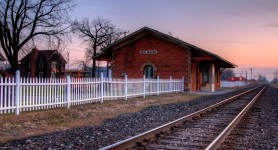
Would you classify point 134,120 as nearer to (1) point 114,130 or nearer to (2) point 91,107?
(1) point 114,130

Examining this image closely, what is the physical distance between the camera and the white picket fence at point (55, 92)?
39.5 ft

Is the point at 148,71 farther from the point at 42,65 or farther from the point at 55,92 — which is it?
the point at 42,65

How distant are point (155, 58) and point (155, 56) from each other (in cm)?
19

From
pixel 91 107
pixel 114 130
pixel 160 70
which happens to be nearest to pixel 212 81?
pixel 160 70

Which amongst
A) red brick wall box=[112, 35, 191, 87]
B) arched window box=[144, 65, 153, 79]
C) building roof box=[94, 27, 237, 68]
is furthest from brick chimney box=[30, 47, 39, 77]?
arched window box=[144, 65, 153, 79]

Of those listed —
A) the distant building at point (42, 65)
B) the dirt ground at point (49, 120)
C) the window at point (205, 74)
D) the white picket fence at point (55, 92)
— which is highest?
the distant building at point (42, 65)

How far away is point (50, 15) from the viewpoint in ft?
111

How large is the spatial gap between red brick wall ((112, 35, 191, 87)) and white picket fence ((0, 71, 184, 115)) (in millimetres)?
12160

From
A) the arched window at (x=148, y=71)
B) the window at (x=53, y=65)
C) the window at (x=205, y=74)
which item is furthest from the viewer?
the window at (x=53, y=65)

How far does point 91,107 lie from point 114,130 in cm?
602

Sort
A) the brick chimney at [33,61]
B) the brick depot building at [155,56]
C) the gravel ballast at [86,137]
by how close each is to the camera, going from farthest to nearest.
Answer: the brick chimney at [33,61] < the brick depot building at [155,56] < the gravel ballast at [86,137]

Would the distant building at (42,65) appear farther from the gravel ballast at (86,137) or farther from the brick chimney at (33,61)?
the gravel ballast at (86,137)

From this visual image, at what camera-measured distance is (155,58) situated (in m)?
34.7

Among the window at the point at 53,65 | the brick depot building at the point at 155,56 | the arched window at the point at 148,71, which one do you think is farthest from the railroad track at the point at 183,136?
the window at the point at 53,65
